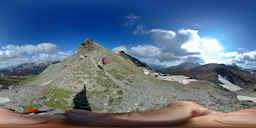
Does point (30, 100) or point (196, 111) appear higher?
point (196, 111)

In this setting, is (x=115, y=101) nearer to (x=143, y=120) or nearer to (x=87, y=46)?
(x=143, y=120)

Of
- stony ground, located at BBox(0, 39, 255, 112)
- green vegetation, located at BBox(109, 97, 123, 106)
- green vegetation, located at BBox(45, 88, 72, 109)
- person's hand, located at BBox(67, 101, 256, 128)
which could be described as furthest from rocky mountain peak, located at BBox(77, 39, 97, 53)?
person's hand, located at BBox(67, 101, 256, 128)

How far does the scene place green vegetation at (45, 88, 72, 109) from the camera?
1738 centimetres

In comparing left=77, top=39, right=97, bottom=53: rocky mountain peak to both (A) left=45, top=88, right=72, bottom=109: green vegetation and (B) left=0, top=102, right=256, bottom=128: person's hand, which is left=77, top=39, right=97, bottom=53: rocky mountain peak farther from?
(B) left=0, top=102, right=256, bottom=128: person's hand

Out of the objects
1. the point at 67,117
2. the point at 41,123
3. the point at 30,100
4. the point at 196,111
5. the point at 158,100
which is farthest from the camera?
the point at 158,100

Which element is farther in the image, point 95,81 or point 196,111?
point 95,81

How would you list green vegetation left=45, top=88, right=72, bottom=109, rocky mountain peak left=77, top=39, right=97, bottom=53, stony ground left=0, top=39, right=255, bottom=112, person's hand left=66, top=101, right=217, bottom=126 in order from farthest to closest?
rocky mountain peak left=77, top=39, right=97, bottom=53, stony ground left=0, top=39, right=255, bottom=112, green vegetation left=45, top=88, right=72, bottom=109, person's hand left=66, top=101, right=217, bottom=126

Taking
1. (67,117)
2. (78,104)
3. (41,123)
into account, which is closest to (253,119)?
(67,117)

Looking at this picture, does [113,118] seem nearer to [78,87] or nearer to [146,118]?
[146,118]

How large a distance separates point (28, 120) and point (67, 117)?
18.6 inches

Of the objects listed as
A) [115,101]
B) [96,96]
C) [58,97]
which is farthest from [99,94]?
[58,97]

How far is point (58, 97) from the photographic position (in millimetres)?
19469

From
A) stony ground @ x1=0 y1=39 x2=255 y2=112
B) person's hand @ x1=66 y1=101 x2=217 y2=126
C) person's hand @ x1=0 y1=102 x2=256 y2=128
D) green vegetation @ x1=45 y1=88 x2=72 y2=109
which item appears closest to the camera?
person's hand @ x1=0 y1=102 x2=256 y2=128

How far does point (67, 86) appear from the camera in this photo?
23.3 meters
